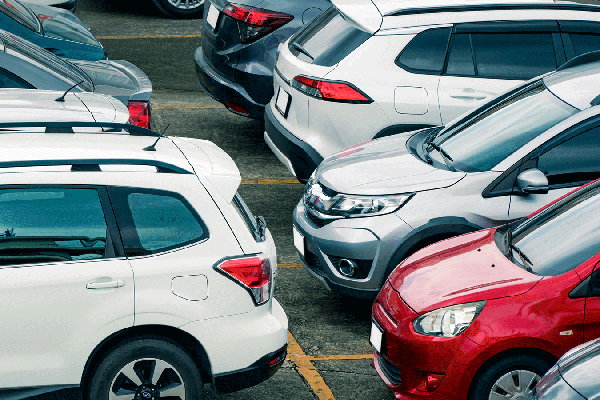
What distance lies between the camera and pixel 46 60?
813 centimetres

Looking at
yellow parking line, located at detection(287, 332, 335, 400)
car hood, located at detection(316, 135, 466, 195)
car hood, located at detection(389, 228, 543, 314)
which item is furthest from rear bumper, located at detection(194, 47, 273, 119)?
car hood, located at detection(389, 228, 543, 314)

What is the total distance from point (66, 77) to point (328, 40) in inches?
88.3

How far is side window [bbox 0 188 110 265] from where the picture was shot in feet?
15.9

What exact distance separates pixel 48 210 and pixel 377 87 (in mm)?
3724

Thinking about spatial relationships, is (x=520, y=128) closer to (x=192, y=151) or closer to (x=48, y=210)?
(x=192, y=151)

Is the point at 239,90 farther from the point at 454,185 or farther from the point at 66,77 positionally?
the point at 454,185

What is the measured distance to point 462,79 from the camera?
26.3 ft

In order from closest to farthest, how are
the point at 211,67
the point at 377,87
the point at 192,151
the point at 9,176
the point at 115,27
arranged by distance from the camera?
the point at 9,176 → the point at 192,151 → the point at 377,87 → the point at 211,67 → the point at 115,27

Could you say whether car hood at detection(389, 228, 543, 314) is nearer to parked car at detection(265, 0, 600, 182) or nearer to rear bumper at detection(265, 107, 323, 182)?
parked car at detection(265, 0, 600, 182)

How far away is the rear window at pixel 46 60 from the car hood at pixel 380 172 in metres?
2.29

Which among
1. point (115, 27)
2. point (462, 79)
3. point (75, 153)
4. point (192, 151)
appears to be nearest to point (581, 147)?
point (462, 79)

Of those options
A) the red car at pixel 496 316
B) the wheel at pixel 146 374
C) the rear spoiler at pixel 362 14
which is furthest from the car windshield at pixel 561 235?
the rear spoiler at pixel 362 14

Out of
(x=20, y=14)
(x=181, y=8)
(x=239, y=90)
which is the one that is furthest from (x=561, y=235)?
(x=181, y=8)

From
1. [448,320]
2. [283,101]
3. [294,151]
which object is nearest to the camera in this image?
[448,320]
